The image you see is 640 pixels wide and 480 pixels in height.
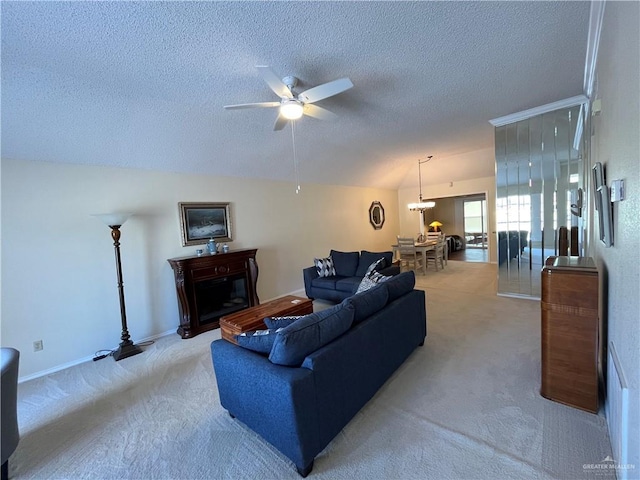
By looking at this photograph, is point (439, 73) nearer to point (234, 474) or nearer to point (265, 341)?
point (265, 341)

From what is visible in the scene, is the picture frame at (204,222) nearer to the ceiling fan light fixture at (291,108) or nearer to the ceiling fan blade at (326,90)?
the ceiling fan light fixture at (291,108)

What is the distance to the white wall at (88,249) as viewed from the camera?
9.25ft

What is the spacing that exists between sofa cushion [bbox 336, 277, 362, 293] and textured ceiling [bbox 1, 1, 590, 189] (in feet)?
7.77

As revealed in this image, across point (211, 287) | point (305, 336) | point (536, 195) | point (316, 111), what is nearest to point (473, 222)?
point (536, 195)

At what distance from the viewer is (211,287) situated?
4.00 m

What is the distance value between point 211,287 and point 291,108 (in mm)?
2760

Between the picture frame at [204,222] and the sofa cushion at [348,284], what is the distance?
1.94 m

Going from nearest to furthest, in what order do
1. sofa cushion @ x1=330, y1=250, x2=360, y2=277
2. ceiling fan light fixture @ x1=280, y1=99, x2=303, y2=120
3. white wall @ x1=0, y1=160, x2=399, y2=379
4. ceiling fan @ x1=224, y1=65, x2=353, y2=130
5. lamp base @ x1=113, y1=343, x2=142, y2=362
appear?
ceiling fan @ x1=224, y1=65, x2=353, y2=130
ceiling fan light fixture @ x1=280, y1=99, x2=303, y2=120
white wall @ x1=0, y1=160, x2=399, y2=379
lamp base @ x1=113, y1=343, x2=142, y2=362
sofa cushion @ x1=330, y1=250, x2=360, y2=277

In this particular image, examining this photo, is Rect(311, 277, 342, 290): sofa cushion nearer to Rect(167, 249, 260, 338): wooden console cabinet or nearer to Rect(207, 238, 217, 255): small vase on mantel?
Rect(167, 249, 260, 338): wooden console cabinet

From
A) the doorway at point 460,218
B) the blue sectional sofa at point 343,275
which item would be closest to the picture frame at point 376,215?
the blue sectional sofa at point 343,275

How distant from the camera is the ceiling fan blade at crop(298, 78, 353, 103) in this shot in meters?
2.19

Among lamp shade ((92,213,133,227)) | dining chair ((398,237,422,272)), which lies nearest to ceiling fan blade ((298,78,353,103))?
lamp shade ((92,213,133,227))

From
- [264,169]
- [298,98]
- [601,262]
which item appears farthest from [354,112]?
[601,262]

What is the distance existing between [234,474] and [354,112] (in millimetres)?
3880
